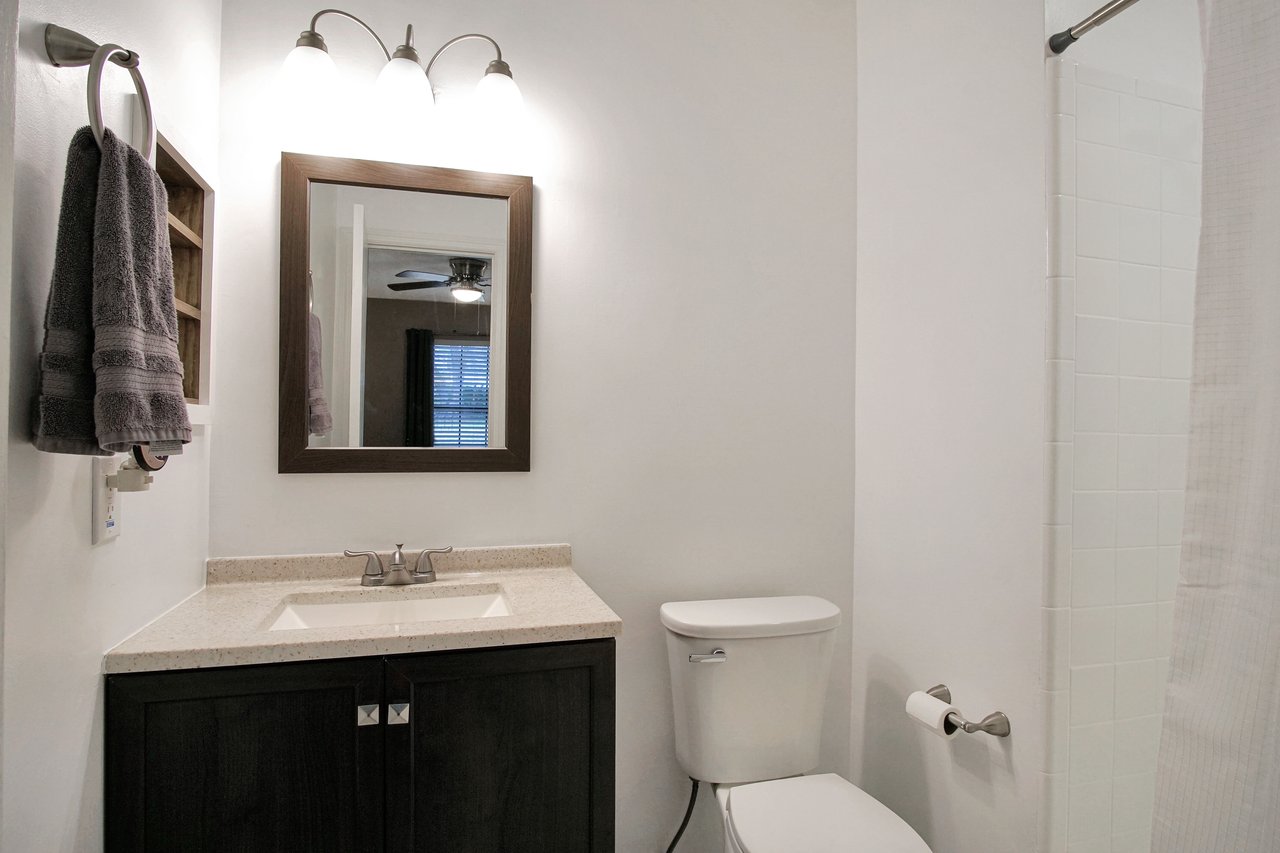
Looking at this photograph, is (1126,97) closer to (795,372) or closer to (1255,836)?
(795,372)

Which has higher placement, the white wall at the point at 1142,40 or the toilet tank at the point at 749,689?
the white wall at the point at 1142,40

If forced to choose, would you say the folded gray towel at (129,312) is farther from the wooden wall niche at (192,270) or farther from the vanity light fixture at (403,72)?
the vanity light fixture at (403,72)

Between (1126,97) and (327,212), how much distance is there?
176 cm

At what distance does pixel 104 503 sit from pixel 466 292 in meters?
0.90

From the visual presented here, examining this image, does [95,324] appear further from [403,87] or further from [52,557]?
[403,87]

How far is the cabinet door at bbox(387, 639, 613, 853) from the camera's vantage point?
3.93ft

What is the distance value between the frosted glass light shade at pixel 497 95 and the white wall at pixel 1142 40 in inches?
45.1

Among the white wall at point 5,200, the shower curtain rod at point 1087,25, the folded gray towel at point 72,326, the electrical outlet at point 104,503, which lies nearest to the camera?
the white wall at point 5,200

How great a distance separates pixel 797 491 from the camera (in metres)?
1.98

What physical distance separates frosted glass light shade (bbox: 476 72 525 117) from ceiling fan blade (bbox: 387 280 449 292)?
0.43 m

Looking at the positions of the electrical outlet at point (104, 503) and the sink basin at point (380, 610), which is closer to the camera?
the electrical outlet at point (104, 503)

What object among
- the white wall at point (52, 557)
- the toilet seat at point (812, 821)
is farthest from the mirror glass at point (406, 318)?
the toilet seat at point (812, 821)

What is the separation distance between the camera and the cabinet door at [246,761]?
3.60 feet

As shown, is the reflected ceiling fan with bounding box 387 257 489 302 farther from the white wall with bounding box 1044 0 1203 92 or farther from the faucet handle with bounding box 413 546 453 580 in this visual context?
the white wall with bounding box 1044 0 1203 92
